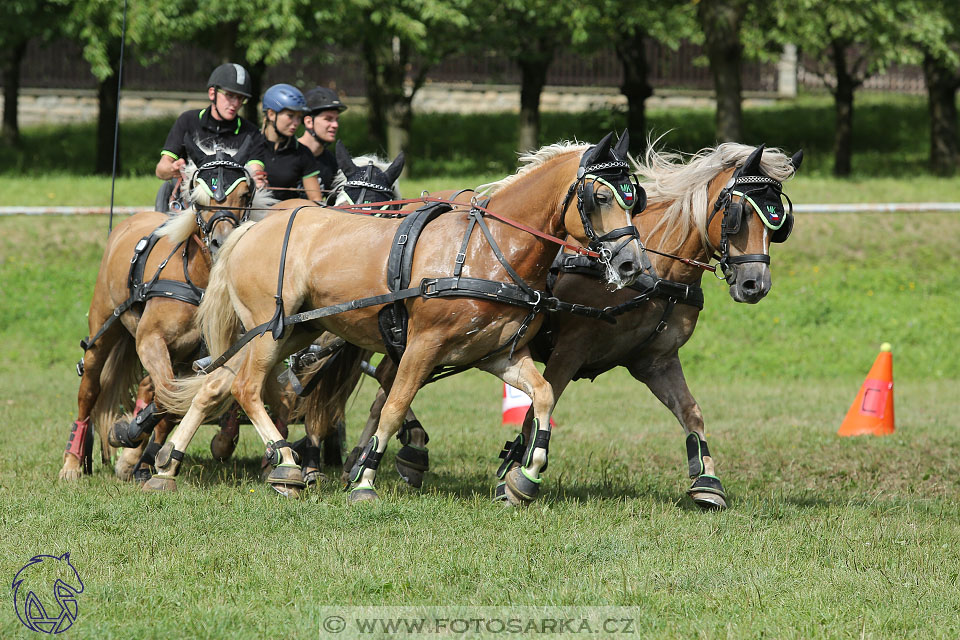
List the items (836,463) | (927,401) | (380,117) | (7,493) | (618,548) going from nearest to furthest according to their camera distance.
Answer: (618,548), (7,493), (836,463), (927,401), (380,117)

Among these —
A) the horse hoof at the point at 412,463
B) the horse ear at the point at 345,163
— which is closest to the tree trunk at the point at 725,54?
the horse ear at the point at 345,163

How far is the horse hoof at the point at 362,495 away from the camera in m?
6.37

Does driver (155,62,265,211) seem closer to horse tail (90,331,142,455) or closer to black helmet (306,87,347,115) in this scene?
black helmet (306,87,347,115)

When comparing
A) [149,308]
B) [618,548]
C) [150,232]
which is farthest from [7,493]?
[618,548]

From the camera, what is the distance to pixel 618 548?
5414 millimetres

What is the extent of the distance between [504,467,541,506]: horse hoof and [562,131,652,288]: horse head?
4.01ft

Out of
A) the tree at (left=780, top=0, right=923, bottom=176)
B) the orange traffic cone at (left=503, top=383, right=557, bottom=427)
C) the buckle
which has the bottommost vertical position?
the orange traffic cone at (left=503, top=383, right=557, bottom=427)

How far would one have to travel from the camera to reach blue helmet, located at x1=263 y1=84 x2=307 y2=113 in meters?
7.91

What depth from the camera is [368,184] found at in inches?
322

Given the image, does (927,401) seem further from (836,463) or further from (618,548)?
(618,548)

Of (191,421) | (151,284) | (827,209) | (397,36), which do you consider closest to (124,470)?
(191,421)

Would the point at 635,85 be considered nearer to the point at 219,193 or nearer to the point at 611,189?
the point at 219,193

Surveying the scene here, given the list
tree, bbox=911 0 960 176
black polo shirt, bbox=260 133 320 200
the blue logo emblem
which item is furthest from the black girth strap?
tree, bbox=911 0 960 176

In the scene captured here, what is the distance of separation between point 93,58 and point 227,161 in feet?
44.6
